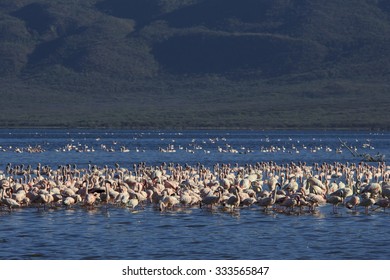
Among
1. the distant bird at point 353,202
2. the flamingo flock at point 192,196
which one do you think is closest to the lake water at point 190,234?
the distant bird at point 353,202

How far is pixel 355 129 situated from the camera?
→ 146 m

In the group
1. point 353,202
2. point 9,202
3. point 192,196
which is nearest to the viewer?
point 9,202

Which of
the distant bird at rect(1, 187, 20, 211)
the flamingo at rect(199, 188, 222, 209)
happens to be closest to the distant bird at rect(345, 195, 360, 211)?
the flamingo at rect(199, 188, 222, 209)

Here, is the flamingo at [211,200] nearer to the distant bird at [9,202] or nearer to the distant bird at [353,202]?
the distant bird at [353,202]

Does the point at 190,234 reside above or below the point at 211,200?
below

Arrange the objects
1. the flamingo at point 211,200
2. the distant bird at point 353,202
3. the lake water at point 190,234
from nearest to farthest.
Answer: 1. the lake water at point 190,234
2. the distant bird at point 353,202
3. the flamingo at point 211,200

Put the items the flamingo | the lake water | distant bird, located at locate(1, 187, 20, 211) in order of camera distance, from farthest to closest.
A: the flamingo → distant bird, located at locate(1, 187, 20, 211) → the lake water

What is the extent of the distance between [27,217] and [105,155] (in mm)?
38548

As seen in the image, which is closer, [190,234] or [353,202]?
[190,234]

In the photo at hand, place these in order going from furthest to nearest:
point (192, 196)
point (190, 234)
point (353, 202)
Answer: point (192, 196)
point (353, 202)
point (190, 234)

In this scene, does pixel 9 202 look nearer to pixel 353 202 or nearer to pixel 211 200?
pixel 211 200

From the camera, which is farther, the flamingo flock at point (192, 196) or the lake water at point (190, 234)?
the flamingo flock at point (192, 196)

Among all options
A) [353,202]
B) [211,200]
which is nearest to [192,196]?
[211,200]

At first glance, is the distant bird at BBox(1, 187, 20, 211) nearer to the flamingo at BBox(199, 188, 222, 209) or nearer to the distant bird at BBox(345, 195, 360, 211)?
the flamingo at BBox(199, 188, 222, 209)
